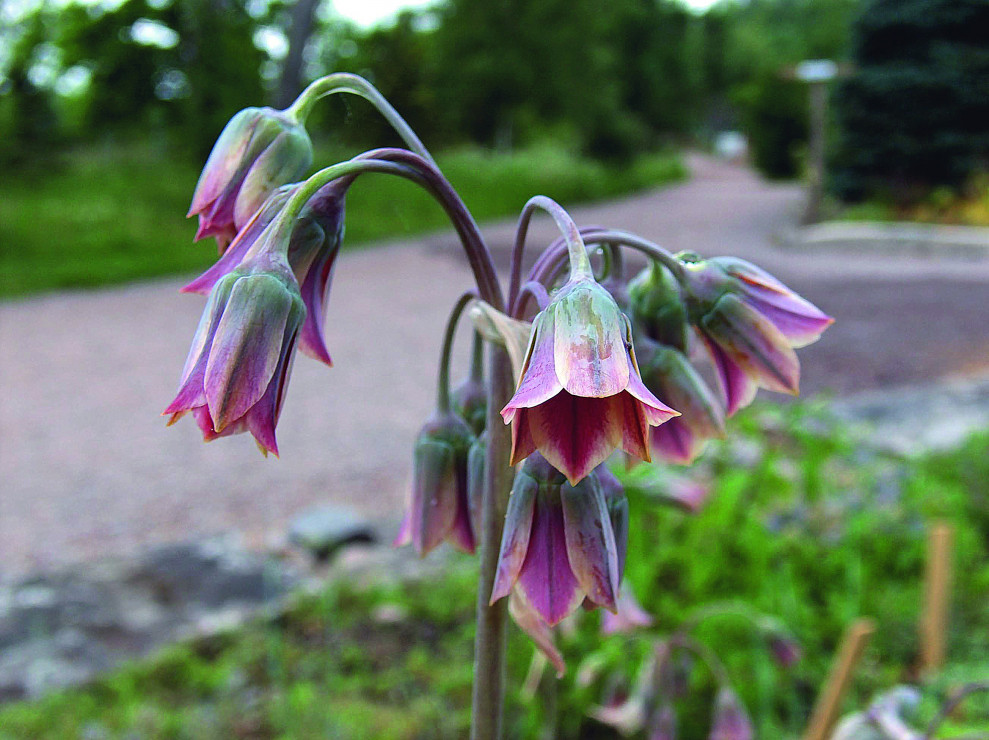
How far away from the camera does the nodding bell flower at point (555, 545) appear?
0.63m

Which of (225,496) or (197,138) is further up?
(197,138)

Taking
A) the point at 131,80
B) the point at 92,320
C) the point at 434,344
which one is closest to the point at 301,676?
the point at 434,344

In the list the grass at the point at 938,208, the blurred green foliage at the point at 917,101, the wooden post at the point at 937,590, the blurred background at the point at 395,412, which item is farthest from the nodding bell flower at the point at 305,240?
the blurred green foliage at the point at 917,101

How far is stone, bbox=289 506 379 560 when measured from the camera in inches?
121

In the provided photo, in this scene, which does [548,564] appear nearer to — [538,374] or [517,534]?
[517,534]

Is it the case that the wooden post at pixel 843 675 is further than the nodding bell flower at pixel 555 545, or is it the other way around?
the wooden post at pixel 843 675

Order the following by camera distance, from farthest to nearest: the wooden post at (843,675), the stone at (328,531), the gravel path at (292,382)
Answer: the gravel path at (292,382) → the stone at (328,531) → the wooden post at (843,675)

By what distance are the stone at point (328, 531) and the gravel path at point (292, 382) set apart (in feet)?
→ 0.79

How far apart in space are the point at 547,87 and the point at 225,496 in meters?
13.1

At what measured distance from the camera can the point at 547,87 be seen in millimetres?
15664

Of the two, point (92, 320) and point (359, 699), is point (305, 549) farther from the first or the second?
point (92, 320)

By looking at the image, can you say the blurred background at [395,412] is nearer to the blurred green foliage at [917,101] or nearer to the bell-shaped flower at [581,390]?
the blurred green foliage at [917,101]

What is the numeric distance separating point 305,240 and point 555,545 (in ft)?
0.92

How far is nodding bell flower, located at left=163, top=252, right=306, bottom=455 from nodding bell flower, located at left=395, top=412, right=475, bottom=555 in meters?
0.24
